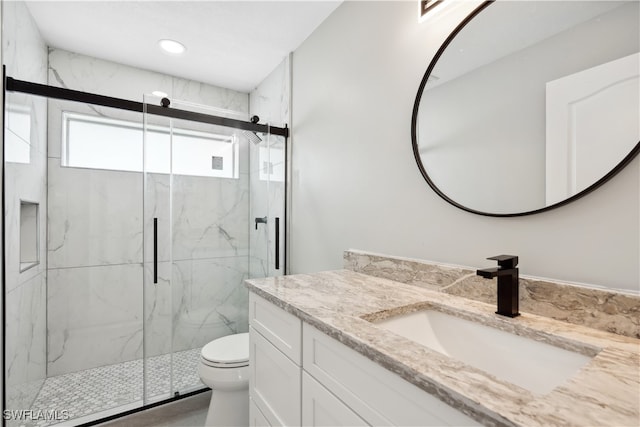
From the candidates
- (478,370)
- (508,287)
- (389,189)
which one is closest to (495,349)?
(508,287)

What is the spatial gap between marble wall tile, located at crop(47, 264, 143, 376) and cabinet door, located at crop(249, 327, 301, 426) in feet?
4.74

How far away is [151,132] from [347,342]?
173cm

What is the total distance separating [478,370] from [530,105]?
844mm

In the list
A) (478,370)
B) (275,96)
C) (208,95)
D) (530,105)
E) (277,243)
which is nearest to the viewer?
(478,370)

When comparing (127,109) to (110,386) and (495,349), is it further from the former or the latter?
(495,349)

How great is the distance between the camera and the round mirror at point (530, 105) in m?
0.82

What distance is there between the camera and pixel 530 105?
988 mm

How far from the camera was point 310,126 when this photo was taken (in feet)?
6.87

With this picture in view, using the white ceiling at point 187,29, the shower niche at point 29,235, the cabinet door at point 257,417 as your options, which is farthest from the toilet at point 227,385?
the white ceiling at point 187,29

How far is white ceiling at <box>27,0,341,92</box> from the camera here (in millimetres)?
1819

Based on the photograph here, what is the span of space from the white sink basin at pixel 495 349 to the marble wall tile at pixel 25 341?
1878 millimetres

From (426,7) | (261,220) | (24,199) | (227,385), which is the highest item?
(426,7)

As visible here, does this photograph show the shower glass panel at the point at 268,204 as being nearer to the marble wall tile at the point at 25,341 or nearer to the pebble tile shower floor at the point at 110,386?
the pebble tile shower floor at the point at 110,386

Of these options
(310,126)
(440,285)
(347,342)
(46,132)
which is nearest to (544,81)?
(440,285)
